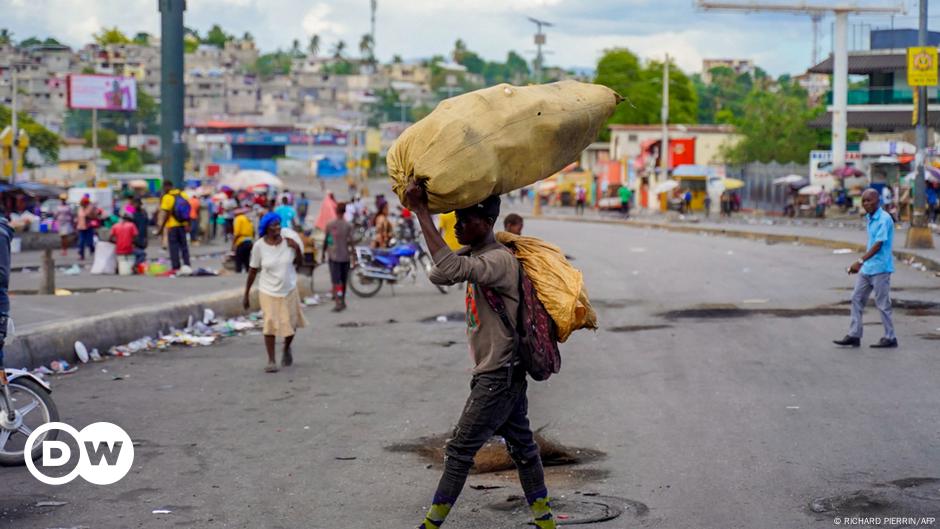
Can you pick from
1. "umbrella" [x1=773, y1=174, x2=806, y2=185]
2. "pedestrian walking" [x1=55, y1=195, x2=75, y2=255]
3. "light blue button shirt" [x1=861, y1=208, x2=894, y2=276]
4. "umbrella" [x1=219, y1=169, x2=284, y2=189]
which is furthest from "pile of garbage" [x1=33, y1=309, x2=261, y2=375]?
"umbrella" [x1=773, y1=174, x2=806, y2=185]

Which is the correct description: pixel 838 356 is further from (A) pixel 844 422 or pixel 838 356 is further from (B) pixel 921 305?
(B) pixel 921 305

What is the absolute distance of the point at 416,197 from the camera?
603 centimetres

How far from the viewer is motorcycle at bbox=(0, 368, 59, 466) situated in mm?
8055

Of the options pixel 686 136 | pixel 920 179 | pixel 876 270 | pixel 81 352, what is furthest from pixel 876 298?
pixel 686 136

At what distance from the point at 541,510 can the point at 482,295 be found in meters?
1.12

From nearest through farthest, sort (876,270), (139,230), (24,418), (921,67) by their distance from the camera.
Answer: (24,418) < (876,270) < (139,230) < (921,67)

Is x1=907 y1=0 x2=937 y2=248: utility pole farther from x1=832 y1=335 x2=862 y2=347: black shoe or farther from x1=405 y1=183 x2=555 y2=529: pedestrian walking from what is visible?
x1=405 y1=183 x2=555 y2=529: pedestrian walking

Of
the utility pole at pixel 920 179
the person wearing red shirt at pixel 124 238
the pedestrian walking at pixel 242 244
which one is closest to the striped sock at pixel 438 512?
the pedestrian walking at pixel 242 244

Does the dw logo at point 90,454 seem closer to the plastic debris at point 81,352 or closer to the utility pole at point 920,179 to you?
the plastic debris at point 81,352

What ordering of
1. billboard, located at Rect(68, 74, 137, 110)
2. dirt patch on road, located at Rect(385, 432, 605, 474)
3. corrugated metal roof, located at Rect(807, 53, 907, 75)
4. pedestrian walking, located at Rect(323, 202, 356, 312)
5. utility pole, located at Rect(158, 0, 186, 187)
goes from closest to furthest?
dirt patch on road, located at Rect(385, 432, 605, 474) < pedestrian walking, located at Rect(323, 202, 356, 312) < utility pole, located at Rect(158, 0, 186, 187) < corrugated metal roof, located at Rect(807, 53, 907, 75) < billboard, located at Rect(68, 74, 137, 110)

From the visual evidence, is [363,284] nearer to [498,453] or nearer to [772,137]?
[498,453]

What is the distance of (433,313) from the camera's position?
58.9 ft

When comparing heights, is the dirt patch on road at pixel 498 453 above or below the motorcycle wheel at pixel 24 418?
below

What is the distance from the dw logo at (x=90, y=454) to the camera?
7762mm
